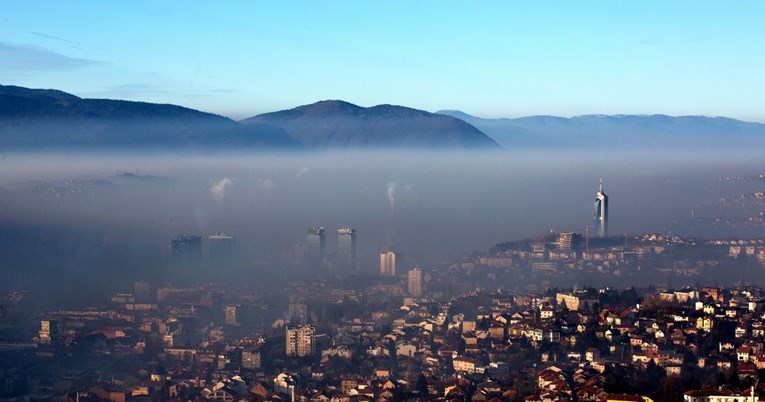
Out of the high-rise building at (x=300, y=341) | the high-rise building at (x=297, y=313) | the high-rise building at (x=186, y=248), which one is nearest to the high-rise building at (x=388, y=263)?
the high-rise building at (x=186, y=248)

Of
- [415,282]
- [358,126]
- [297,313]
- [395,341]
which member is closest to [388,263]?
[415,282]

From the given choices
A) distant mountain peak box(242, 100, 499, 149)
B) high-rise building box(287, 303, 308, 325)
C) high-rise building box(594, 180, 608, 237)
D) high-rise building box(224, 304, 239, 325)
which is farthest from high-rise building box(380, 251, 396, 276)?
distant mountain peak box(242, 100, 499, 149)

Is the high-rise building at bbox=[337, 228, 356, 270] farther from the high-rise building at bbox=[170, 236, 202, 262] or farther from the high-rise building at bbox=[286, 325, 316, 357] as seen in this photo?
the high-rise building at bbox=[286, 325, 316, 357]

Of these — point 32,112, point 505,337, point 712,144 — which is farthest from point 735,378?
point 712,144

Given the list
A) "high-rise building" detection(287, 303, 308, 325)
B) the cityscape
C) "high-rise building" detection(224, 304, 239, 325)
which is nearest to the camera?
the cityscape

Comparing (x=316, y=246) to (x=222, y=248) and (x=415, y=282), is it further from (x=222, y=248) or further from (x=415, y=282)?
(x=415, y=282)

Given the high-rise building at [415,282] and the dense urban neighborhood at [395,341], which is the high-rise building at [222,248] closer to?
the dense urban neighborhood at [395,341]

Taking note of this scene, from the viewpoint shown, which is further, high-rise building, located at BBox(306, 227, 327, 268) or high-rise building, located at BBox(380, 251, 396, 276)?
high-rise building, located at BBox(306, 227, 327, 268)
